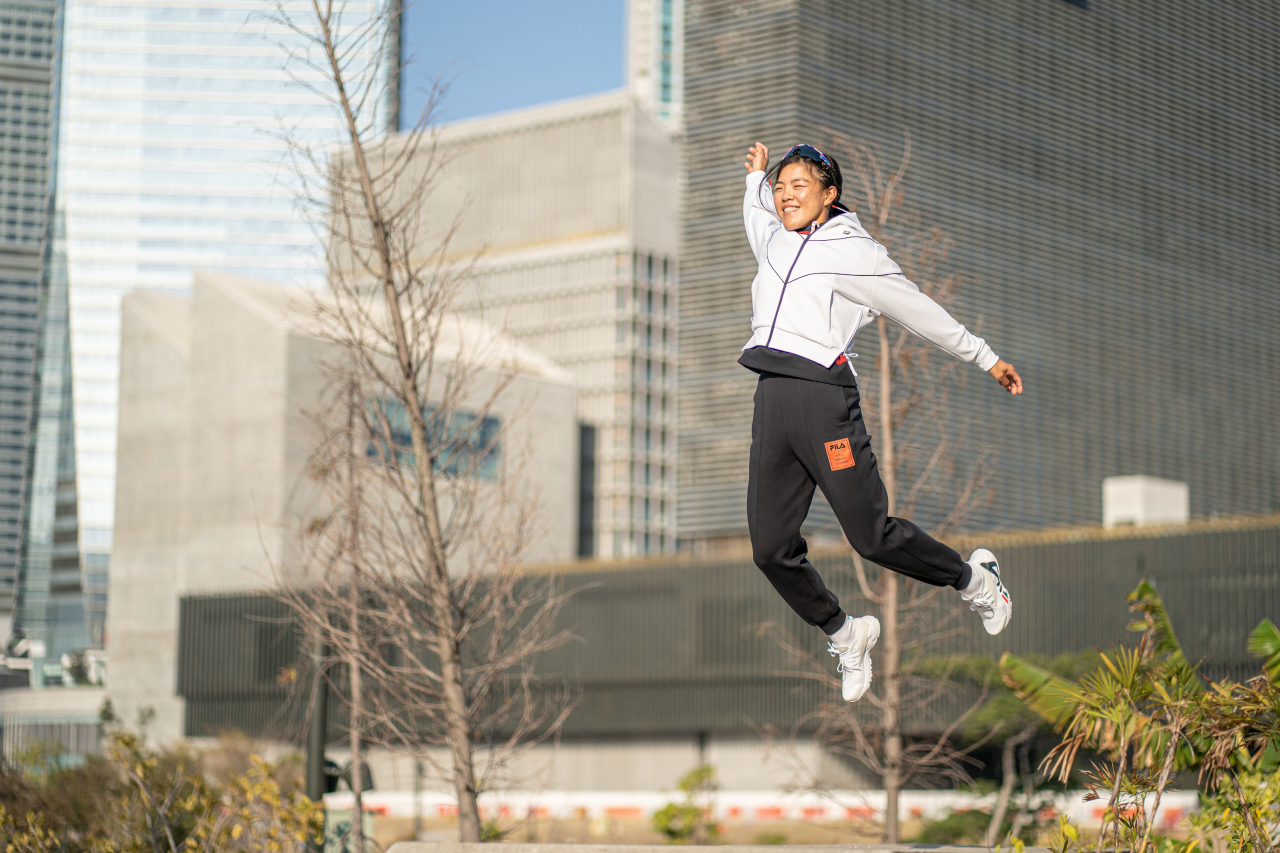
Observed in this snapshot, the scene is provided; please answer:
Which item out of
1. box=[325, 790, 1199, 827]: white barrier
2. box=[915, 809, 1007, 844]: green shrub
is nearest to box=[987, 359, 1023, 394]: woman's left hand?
box=[915, 809, 1007, 844]: green shrub

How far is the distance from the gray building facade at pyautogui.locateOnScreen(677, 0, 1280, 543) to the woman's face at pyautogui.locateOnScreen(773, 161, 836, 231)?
2976 inches

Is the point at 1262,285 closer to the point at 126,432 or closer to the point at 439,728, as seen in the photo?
the point at 126,432

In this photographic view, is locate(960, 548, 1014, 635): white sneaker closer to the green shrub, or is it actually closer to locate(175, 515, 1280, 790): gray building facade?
the green shrub

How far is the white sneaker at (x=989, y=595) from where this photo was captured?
8.02 meters

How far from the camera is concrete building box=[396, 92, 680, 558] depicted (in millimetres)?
113375

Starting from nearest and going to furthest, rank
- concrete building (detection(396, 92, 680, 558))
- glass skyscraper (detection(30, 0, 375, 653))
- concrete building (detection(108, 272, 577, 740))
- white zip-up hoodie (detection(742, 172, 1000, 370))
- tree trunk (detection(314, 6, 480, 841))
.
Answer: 1. white zip-up hoodie (detection(742, 172, 1000, 370))
2. tree trunk (detection(314, 6, 480, 841))
3. concrete building (detection(108, 272, 577, 740))
4. concrete building (detection(396, 92, 680, 558))
5. glass skyscraper (detection(30, 0, 375, 653))

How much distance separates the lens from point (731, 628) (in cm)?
5422

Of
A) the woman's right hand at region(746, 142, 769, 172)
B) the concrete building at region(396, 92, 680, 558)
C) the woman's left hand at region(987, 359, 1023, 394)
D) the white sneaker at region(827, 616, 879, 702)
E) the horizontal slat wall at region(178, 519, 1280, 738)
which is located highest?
the concrete building at region(396, 92, 680, 558)

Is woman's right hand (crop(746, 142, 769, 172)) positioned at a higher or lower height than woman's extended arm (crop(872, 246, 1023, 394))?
higher

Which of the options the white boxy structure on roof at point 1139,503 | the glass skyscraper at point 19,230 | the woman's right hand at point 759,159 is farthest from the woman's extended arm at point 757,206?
the glass skyscraper at point 19,230

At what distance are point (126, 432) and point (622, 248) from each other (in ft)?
153

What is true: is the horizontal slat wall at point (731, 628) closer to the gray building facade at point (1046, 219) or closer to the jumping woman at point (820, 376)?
the jumping woman at point (820, 376)

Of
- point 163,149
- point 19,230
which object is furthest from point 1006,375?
point 163,149

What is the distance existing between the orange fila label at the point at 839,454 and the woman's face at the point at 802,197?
3.86ft
